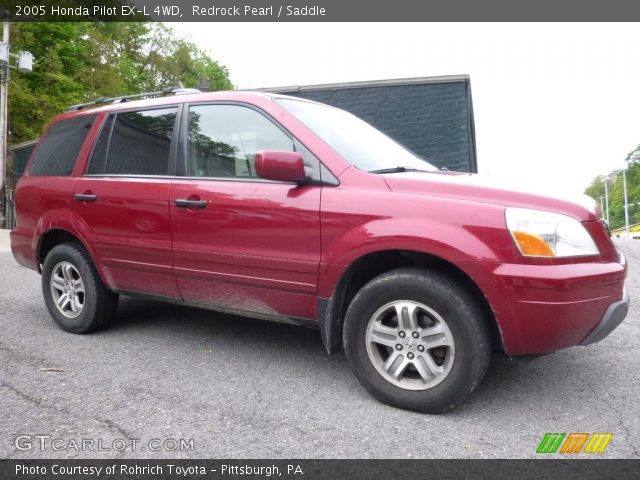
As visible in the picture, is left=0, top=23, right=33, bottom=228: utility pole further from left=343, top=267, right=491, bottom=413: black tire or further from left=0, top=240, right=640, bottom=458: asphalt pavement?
left=343, top=267, right=491, bottom=413: black tire

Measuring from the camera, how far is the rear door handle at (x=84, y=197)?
4030mm

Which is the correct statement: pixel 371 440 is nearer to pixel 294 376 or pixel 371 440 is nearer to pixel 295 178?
pixel 294 376

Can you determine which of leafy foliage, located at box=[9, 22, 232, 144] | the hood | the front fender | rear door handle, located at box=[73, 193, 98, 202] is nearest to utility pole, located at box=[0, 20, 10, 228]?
leafy foliage, located at box=[9, 22, 232, 144]

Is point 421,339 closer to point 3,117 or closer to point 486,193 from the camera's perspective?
point 486,193

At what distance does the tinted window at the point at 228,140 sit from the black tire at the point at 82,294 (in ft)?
4.39

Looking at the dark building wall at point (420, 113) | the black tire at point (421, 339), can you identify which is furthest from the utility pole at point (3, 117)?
the black tire at point (421, 339)

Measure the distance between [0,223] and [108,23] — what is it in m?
15.5

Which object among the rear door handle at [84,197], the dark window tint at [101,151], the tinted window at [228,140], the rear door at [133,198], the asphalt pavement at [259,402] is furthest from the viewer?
the dark window tint at [101,151]

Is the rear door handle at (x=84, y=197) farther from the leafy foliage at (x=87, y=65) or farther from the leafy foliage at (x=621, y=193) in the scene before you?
the leafy foliage at (x=621, y=193)

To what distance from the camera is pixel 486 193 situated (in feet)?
8.98

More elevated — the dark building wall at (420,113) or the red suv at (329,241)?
the dark building wall at (420,113)

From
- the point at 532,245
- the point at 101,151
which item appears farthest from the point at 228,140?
the point at 532,245

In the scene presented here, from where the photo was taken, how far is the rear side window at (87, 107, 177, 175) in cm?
379

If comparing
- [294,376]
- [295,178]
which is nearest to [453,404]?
[294,376]
